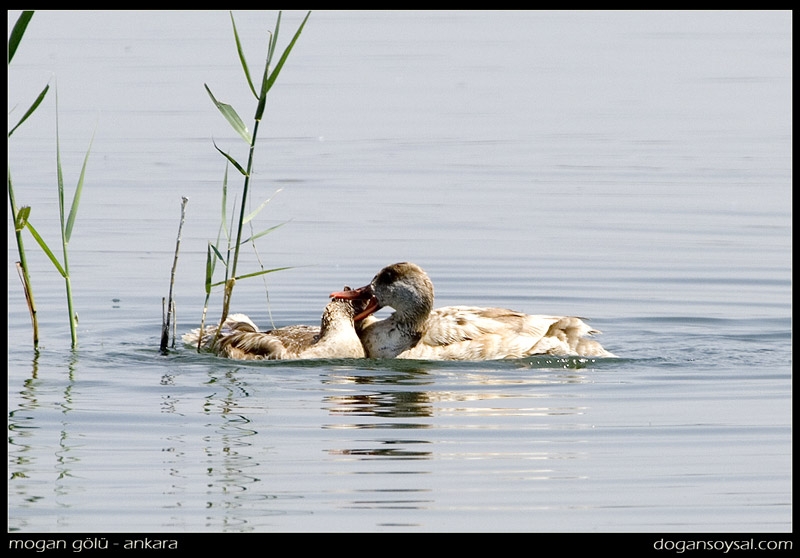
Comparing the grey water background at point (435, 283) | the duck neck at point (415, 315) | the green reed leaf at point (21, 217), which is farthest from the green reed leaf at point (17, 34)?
the duck neck at point (415, 315)

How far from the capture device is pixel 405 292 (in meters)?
11.9

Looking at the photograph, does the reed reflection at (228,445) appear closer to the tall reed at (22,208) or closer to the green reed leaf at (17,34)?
the tall reed at (22,208)

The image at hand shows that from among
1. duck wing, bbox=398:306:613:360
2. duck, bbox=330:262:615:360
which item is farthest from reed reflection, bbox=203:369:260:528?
duck wing, bbox=398:306:613:360

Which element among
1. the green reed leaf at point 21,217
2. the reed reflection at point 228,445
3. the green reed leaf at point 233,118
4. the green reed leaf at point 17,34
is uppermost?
the green reed leaf at point 17,34

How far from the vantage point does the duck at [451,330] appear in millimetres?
11742

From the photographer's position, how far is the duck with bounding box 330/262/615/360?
11.7 meters

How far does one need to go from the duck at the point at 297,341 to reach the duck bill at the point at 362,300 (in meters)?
0.06

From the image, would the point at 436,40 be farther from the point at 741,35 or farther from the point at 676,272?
the point at 676,272

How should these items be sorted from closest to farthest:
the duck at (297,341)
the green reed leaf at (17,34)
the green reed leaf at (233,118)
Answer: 1. the green reed leaf at (17,34)
2. the green reed leaf at (233,118)
3. the duck at (297,341)

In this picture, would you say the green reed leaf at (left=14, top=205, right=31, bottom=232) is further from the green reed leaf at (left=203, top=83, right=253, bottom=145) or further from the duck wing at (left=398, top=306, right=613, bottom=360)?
the duck wing at (left=398, top=306, right=613, bottom=360)

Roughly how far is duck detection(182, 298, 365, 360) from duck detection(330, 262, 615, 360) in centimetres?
19

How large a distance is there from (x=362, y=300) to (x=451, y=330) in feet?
2.50

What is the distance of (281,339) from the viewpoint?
1181cm

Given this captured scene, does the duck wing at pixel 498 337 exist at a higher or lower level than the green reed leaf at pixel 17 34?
lower
